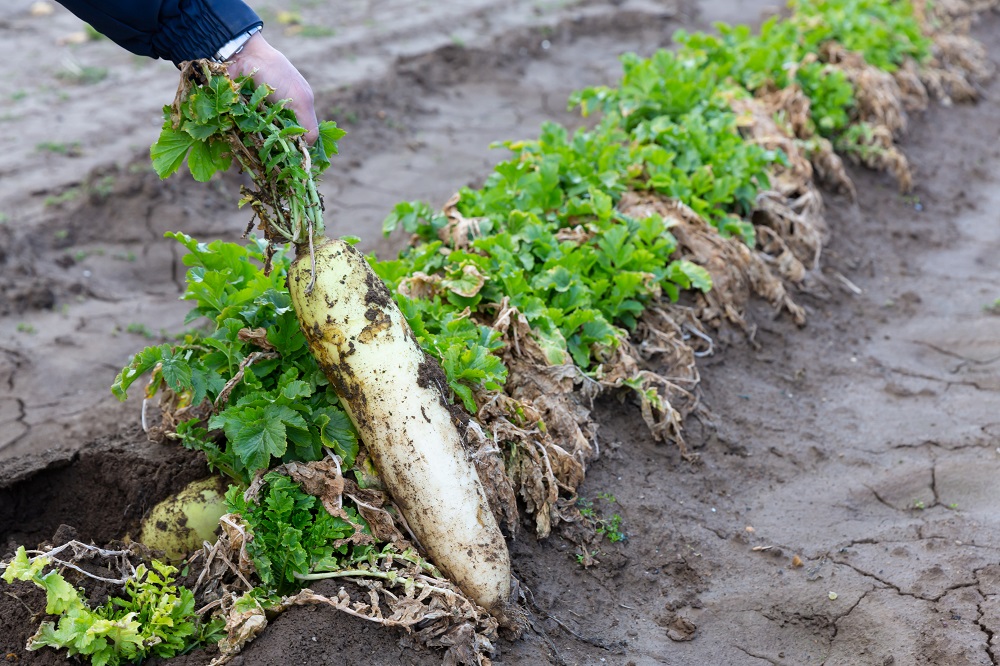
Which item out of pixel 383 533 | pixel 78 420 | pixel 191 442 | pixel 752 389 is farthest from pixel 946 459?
pixel 78 420

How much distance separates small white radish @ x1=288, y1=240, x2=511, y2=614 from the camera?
2.77m

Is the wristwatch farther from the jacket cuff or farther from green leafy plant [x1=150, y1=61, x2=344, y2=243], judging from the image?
green leafy plant [x1=150, y1=61, x2=344, y2=243]

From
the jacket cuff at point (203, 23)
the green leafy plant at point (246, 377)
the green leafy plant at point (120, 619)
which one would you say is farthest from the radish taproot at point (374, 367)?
the green leafy plant at point (120, 619)

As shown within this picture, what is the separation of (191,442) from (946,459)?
2.90 m

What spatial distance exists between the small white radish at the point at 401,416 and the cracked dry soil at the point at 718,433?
0.29 metres

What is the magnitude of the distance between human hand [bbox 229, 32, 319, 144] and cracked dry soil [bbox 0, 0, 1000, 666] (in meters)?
1.24

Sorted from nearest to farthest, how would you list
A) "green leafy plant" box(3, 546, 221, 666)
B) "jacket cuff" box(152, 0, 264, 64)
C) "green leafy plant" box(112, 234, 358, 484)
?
"green leafy plant" box(3, 546, 221, 666), "green leafy plant" box(112, 234, 358, 484), "jacket cuff" box(152, 0, 264, 64)

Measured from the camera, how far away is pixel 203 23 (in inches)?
113

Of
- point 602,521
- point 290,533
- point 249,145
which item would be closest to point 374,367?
point 290,533

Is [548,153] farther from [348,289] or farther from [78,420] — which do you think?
[78,420]

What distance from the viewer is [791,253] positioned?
4.90 meters

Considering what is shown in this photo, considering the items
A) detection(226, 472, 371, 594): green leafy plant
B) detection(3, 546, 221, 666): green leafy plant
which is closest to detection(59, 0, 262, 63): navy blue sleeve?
detection(226, 472, 371, 594): green leafy plant

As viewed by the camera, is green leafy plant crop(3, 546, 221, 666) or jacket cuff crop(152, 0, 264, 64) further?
jacket cuff crop(152, 0, 264, 64)

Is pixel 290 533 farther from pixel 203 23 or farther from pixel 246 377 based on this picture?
pixel 203 23
